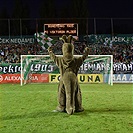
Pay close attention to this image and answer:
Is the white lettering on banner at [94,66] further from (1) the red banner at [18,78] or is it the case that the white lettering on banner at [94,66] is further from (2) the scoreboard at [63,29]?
(2) the scoreboard at [63,29]

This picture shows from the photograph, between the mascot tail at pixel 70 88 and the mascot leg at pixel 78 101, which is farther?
the mascot leg at pixel 78 101

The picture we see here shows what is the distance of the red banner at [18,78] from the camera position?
65.5ft

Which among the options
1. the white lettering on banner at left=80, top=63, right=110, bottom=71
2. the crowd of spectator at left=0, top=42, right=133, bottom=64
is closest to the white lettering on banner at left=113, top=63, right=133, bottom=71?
the white lettering on banner at left=80, top=63, right=110, bottom=71

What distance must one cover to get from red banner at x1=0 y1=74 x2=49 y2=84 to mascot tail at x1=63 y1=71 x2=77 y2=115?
10458 mm

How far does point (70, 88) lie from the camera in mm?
9492

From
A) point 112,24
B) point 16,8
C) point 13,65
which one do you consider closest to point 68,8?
point 16,8

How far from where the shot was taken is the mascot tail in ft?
30.8

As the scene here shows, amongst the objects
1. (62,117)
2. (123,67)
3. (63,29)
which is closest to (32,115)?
(62,117)

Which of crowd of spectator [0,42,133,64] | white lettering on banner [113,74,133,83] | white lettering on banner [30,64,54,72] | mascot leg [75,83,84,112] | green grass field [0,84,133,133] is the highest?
crowd of spectator [0,42,133,64]

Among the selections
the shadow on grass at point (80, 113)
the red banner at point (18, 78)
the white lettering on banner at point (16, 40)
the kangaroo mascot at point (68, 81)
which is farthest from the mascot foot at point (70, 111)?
the white lettering on banner at point (16, 40)

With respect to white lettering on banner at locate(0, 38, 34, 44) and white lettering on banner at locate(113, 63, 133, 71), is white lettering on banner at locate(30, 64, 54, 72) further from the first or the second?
white lettering on banner at locate(0, 38, 34, 44)

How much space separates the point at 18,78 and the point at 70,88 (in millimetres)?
11457

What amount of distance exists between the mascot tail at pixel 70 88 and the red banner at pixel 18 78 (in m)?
10.5

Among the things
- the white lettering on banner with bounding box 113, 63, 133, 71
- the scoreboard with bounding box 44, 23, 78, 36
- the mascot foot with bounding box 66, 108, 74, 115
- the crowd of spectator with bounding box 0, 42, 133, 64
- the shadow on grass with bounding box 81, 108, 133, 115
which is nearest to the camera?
the mascot foot with bounding box 66, 108, 74, 115
